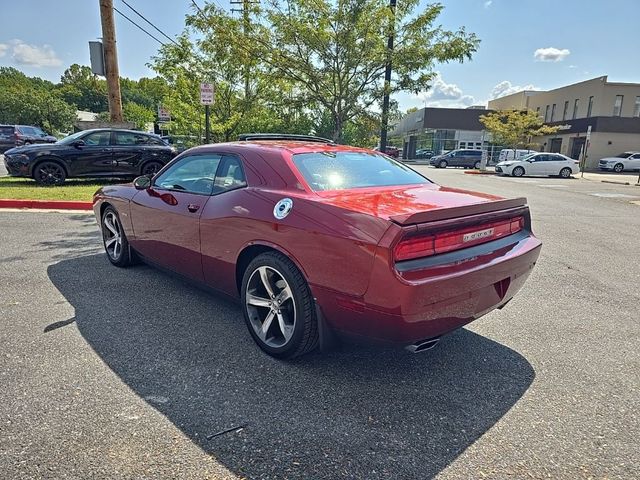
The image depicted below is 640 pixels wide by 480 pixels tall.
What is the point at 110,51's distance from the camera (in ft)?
41.7

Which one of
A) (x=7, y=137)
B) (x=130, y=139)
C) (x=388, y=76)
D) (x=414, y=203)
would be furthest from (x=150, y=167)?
(x=7, y=137)

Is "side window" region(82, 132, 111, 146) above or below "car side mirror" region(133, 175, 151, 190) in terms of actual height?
above

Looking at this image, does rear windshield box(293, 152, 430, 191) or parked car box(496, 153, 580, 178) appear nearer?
rear windshield box(293, 152, 430, 191)

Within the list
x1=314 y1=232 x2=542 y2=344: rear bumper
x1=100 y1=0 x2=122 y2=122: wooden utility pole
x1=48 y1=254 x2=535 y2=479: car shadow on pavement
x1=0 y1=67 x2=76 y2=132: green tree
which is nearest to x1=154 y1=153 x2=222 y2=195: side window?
x1=48 y1=254 x2=535 y2=479: car shadow on pavement

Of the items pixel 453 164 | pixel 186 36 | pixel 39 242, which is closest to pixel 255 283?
pixel 39 242

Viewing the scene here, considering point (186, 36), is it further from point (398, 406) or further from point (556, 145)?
point (556, 145)

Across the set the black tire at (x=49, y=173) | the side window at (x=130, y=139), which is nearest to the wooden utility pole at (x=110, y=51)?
the side window at (x=130, y=139)

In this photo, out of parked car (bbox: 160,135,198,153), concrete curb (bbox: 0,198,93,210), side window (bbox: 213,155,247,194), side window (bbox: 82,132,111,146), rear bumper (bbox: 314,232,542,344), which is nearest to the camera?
rear bumper (bbox: 314,232,542,344)

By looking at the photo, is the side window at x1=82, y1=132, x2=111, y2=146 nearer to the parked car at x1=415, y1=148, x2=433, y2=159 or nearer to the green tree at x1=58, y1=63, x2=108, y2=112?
the parked car at x1=415, y1=148, x2=433, y2=159

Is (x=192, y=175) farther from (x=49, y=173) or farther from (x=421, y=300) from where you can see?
(x=49, y=173)

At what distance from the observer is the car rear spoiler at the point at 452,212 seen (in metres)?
2.47

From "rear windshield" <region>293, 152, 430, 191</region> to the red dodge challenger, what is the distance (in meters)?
0.01

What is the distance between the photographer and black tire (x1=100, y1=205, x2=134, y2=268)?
496 cm

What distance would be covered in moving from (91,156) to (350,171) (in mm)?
9960
